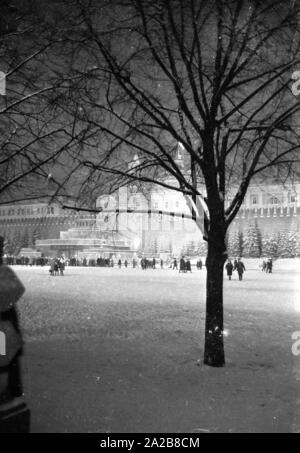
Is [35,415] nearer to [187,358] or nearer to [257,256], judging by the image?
[187,358]

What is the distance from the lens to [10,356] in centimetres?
262

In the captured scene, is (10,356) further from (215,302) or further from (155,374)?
(215,302)

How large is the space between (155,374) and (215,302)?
4.05 feet

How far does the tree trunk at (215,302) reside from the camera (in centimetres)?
646

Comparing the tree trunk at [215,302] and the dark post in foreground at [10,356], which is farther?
the tree trunk at [215,302]

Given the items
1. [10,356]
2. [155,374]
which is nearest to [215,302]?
[155,374]

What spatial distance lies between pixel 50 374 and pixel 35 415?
1.54 m

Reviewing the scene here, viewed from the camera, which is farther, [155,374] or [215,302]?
[215,302]

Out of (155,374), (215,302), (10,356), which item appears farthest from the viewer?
(215,302)

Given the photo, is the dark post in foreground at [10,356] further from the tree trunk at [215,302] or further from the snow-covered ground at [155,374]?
the tree trunk at [215,302]

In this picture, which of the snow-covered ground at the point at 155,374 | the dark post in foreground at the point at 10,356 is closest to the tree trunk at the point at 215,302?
the snow-covered ground at the point at 155,374

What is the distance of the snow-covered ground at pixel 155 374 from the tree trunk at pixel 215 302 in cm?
26

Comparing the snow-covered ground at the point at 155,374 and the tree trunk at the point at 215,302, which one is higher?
the tree trunk at the point at 215,302
